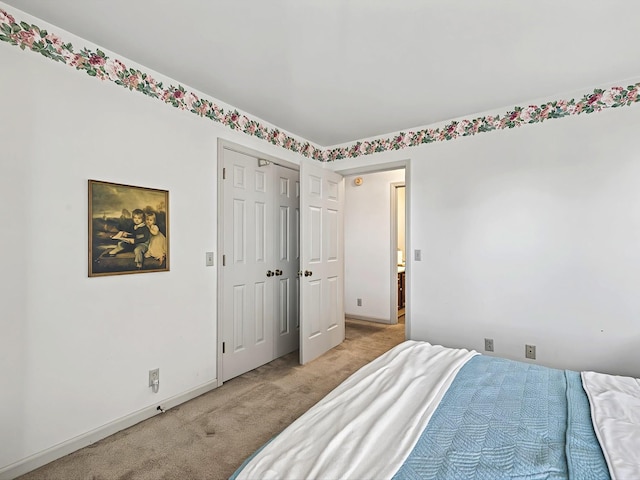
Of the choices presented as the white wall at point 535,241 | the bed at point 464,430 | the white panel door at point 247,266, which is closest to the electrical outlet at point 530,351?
the white wall at point 535,241

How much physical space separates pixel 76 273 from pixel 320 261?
2205 millimetres

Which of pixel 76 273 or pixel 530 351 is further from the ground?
pixel 76 273

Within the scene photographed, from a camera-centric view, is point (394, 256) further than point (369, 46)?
Yes

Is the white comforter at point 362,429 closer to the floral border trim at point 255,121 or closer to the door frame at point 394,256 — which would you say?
the floral border trim at point 255,121

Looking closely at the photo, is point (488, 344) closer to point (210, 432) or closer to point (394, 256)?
point (394, 256)

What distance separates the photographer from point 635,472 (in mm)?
921

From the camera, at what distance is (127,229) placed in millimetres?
2154

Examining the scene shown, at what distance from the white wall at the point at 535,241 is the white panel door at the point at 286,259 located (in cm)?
130

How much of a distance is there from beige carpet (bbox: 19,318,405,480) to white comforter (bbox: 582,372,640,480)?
1.70m

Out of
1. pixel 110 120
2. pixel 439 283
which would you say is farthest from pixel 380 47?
pixel 439 283

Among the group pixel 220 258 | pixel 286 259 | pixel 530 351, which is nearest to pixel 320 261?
pixel 286 259


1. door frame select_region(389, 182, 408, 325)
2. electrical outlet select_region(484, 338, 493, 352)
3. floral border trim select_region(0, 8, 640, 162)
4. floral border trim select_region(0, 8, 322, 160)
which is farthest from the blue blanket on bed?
door frame select_region(389, 182, 408, 325)

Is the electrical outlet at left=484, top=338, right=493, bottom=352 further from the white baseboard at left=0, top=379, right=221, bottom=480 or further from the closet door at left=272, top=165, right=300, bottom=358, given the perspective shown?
the white baseboard at left=0, top=379, right=221, bottom=480

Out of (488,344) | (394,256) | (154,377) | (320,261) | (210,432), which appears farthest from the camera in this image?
(394,256)
